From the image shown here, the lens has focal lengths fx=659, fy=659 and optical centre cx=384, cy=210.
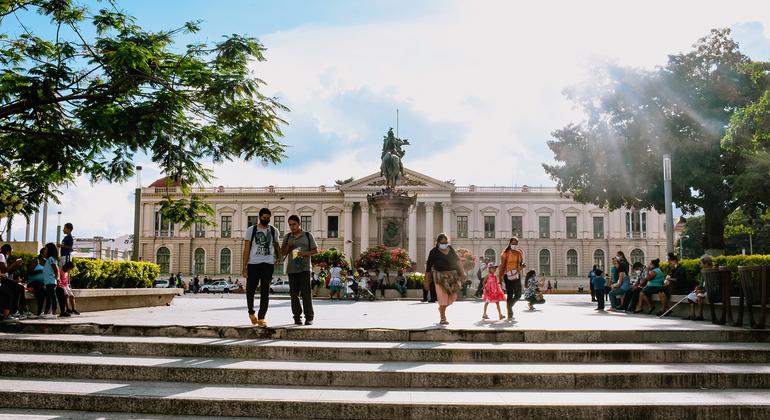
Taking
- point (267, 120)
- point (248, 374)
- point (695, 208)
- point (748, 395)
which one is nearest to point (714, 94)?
point (695, 208)

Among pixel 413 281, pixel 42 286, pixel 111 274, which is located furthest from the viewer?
pixel 413 281

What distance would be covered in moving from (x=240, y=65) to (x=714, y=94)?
22.6m

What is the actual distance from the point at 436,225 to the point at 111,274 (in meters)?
57.7

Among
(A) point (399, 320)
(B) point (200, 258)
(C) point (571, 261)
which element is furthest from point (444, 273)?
(B) point (200, 258)

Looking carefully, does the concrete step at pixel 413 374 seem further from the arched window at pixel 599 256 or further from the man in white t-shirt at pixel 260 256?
the arched window at pixel 599 256

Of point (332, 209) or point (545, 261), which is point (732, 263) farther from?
point (332, 209)

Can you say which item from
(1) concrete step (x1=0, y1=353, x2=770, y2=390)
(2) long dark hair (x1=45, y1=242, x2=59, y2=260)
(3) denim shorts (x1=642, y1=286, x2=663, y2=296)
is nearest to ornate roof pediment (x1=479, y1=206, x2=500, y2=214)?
(3) denim shorts (x1=642, y1=286, x2=663, y2=296)

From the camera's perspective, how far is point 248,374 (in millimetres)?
5957

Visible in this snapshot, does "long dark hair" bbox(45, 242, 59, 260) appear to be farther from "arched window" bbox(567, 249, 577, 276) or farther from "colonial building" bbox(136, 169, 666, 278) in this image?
"arched window" bbox(567, 249, 577, 276)

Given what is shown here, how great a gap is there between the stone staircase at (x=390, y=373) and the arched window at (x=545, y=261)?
208 ft

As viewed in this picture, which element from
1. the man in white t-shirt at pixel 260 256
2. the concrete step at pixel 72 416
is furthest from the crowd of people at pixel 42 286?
the concrete step at pixel 72 416

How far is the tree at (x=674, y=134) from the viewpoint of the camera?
26.2 m

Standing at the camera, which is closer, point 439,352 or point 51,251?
point 439,352

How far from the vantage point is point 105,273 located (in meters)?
13.4
